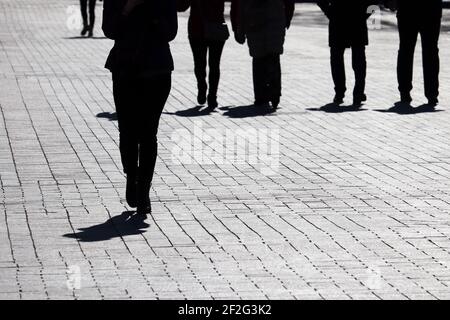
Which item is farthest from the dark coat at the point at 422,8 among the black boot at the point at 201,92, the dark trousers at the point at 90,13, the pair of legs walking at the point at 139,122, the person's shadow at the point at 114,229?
the dark trousers at the point at 90,13

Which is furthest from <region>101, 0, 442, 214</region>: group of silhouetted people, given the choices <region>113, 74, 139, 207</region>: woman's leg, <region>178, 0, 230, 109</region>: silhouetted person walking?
<region>113, 74, 139, 207</region>: woman's leg

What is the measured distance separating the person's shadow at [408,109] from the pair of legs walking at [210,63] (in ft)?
6.26

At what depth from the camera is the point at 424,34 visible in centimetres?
1639

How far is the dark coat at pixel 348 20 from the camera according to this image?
54.2ft

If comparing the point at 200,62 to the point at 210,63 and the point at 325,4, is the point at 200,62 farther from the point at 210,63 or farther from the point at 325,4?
the point at 325,4

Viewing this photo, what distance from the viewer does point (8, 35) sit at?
27.7 m

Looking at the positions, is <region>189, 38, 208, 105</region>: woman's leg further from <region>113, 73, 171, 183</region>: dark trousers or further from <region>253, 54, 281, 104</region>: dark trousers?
<region>113, 73, 171, 183</region>: dark trousers

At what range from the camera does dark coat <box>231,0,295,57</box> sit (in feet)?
53.4

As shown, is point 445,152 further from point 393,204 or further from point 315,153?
point 393,204

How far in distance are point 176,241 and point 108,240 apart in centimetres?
42

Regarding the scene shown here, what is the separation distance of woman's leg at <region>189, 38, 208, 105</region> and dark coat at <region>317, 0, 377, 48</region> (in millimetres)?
1491

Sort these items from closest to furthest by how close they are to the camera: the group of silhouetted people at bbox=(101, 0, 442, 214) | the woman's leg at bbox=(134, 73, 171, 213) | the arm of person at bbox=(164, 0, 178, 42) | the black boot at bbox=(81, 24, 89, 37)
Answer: the arm of person at bbox=(164, 0, 178, 42), the woman's leg at bbox=(134, 73, 171, 213), the group of silhouetted people at bbox=(101, 0, 442, 214), the black boot at bbox=(81, 24, 89, 37)

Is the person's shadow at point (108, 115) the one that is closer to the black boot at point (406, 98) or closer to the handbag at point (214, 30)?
the handbag at point (214, 30)
